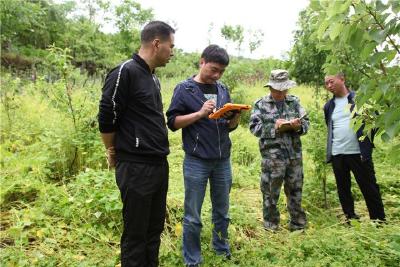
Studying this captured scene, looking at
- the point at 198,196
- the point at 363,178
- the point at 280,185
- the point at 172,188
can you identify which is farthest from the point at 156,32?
the point at 363,178

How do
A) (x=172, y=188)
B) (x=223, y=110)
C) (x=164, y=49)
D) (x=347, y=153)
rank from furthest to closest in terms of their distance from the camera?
(x=172, y=188), (x=347, y=153), (x=223, y=110), (x=164, y=49)

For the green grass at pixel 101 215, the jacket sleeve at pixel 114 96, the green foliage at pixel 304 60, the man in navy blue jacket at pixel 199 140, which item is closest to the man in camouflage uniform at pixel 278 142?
the green grass at pixel 101 215

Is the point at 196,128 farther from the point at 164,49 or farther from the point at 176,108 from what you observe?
the point at 164,49

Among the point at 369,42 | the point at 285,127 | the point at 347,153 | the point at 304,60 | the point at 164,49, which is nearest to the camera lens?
the point at 369,42

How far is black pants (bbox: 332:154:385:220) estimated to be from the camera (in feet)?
14.4

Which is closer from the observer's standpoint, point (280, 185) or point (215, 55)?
point (215, 55)

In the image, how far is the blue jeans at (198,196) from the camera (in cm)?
345

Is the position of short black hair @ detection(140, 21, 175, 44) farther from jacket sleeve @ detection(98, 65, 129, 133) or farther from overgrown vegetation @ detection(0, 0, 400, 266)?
overgrown vegetation @ detection(0, 0, 400, 266)

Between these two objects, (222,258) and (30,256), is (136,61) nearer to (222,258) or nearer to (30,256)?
(222,258)

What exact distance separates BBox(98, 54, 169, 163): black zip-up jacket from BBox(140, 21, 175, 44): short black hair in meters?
0.17

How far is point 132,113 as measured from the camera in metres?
2.85

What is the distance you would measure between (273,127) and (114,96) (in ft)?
6.74

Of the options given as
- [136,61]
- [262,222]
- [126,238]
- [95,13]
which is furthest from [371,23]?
[95,13]

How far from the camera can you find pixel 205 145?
3.44 metres
